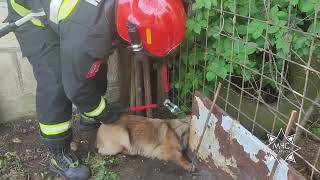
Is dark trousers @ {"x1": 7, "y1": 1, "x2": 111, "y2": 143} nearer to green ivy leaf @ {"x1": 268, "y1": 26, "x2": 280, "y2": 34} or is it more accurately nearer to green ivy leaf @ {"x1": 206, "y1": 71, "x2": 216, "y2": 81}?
green ivy leaf @ {"x1": 206, "y1": 71, "x2": 216, "y2": 81}

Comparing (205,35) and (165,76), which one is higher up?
(205,35)

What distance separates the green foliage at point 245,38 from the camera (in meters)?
2.43

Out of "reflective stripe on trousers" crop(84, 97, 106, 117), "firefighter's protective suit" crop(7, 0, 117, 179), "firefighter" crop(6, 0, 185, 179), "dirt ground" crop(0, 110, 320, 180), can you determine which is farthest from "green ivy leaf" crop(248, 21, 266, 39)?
"reflective stripe on trousers" crop(84, 97, 106, 117)

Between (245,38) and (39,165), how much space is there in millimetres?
2092

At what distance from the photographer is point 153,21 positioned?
2467mm

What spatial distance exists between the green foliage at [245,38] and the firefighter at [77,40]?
423mm

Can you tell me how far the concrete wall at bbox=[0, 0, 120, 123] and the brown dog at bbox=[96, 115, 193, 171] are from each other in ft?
2.31

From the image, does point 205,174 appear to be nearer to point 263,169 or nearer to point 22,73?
point 263,169

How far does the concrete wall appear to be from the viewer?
3748mm

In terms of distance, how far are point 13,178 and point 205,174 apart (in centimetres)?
161

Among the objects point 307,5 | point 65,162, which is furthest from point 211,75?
point 65,162

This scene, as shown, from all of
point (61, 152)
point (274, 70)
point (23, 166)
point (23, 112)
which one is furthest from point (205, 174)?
point (23, 112)

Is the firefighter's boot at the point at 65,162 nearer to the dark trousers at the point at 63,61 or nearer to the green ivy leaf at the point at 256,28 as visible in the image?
the dark trousers at the point at 63,61

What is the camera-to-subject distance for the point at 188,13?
10.6 feet
